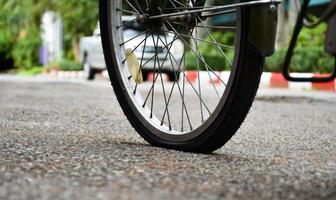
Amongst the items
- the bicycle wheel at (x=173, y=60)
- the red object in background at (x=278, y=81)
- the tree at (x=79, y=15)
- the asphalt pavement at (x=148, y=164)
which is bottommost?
the red object in background at (x=278, y=81)

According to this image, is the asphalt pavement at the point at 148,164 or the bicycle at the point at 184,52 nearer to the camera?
the asphalt pavement at the point at 148,164

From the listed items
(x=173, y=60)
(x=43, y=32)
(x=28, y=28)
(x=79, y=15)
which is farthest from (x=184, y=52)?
(x=43, y=32)

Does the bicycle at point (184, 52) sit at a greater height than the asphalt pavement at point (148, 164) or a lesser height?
greater

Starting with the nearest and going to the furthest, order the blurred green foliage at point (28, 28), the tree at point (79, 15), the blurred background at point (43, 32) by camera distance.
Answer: the tree at point (79, 15) < the blurred background at point (43, 32) < the blurred green foliage at point (28, 28)

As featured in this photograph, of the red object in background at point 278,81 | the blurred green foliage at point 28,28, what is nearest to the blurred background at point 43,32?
the blurred green foliage at point 28,28

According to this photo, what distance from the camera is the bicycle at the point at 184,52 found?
7.83 ft

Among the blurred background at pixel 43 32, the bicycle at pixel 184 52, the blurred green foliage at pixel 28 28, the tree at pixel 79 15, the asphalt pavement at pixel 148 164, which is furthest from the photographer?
the blurred green foliage at pixel 28 28

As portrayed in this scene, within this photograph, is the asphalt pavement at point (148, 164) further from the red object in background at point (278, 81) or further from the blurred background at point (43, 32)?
the blurred background at point (43, 32)

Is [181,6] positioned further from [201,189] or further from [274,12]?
[201,189]

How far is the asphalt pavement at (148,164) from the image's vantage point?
1.87 m

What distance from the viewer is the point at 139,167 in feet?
7.39

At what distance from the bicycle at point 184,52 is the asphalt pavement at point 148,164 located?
0.10 m

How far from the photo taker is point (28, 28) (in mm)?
26812

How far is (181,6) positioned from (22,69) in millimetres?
25247
